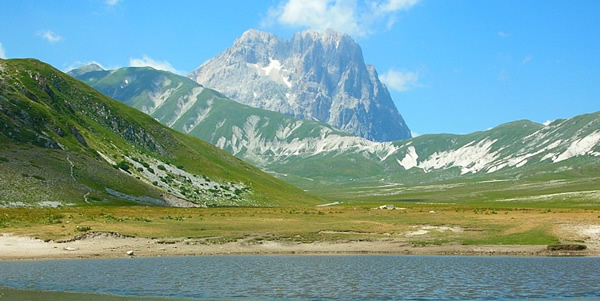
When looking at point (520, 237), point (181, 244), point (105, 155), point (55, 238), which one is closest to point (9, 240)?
point (55, 238)

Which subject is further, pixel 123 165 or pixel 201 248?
pixel 123 165

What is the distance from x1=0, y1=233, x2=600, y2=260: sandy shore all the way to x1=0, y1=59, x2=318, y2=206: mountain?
127ft

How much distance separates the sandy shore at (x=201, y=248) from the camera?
58375mm

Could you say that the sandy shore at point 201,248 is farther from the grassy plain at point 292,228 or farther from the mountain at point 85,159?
the mountain at point 85,159

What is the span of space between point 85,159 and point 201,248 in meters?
76.2

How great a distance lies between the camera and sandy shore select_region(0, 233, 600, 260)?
192 ft

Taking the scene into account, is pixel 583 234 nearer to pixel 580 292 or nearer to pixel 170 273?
pixel 580 292

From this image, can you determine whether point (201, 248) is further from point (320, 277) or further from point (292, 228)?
point (320, 277)

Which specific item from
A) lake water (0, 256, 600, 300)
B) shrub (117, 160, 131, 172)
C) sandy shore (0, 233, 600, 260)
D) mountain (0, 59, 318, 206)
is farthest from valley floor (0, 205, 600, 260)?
shrub (117, 160, 131, 172)

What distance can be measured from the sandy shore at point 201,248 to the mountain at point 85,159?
38792 mm

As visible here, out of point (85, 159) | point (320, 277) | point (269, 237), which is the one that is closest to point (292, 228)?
point (269, 237)

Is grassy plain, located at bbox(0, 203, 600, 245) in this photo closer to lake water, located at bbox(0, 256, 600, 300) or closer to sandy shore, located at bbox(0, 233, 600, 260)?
sandy shore, located at bbox(0, 233, 600, 260)

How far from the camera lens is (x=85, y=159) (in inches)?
5138

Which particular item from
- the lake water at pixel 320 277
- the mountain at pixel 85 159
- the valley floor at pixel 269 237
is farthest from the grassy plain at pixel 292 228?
the mountain at pixel 85 159
